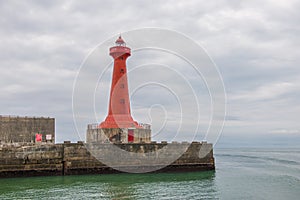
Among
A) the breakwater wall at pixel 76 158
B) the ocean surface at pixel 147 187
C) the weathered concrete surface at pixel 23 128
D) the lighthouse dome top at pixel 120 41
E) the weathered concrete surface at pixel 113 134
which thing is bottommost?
the ocean surface at pixel 147 187

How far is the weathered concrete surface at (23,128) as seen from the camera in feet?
113

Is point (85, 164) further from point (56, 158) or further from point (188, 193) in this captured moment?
point (188, 193)

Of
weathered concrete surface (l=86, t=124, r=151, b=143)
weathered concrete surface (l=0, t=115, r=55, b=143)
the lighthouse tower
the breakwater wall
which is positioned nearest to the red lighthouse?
the lighthouse tower

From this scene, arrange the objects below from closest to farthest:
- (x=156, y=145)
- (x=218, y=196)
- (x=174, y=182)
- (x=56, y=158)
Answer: (x=218, y=196)
(x=174, y=182)
(x=56, y=158)
(x=156, y=145)

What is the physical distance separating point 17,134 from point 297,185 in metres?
28.4

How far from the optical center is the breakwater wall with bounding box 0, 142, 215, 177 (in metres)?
24.3

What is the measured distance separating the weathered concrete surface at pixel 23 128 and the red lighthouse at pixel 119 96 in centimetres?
1038

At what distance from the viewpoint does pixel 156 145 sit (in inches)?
1094

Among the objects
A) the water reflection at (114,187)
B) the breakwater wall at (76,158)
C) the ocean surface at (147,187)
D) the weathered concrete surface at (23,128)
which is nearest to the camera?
the water reflection at (114,187)

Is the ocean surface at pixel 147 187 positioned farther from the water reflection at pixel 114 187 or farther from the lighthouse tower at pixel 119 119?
the lighthouse tower at pixel 119 119

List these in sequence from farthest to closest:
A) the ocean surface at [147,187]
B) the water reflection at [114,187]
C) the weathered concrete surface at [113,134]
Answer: the weathered concrete surface at [113,134] < the ocean surface at [147,187] < the water reflection at [114,187]

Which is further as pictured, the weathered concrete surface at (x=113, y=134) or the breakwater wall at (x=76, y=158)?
the weathered concrete surface at (x=113, y=134)

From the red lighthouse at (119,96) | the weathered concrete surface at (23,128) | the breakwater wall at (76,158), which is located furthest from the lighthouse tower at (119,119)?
the weathered concrete surface at (23,128)

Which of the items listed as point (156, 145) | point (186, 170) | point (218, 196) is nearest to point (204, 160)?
point (186, 170)
